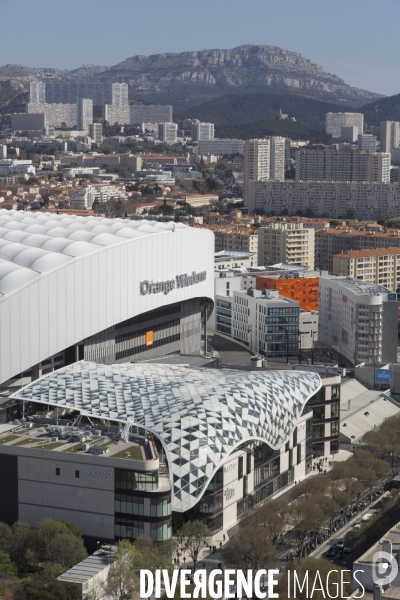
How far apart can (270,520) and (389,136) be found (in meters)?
129

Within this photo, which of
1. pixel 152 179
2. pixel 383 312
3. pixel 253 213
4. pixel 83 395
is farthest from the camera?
pixel 152 179

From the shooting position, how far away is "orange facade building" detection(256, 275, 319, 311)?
50000mm

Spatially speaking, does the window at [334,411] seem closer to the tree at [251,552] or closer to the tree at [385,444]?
the tree at [385,444]

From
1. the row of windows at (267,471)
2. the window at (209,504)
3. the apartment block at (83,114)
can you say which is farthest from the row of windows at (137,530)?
the apartment block at (83,114)

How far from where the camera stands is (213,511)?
2375cm

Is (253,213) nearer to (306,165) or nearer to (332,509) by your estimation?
(306,165)

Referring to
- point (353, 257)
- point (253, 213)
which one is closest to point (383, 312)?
point (353, 257)

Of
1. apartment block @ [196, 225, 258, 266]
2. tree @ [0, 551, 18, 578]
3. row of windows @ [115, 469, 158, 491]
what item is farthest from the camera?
apartment block @ [196, 225, 258, 266]

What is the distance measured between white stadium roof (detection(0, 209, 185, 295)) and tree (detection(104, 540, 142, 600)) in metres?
8.89

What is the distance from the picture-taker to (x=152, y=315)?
34.1 meters

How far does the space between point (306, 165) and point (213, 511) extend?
93170mm

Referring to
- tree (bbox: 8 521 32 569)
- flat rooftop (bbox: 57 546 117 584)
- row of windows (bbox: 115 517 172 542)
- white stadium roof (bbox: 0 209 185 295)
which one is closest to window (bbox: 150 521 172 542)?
row of windows (bbox: 115 517 172 542)

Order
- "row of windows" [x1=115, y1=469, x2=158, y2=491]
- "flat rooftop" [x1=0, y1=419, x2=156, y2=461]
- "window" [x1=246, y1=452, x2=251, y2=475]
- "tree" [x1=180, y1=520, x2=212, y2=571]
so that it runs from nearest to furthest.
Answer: "tree" [x1=180, y1=520, x2=212, y2=571], "row of windows" [x1=115, y1=469, x2=158, y2=491], "flat rooftop" [x1=0, y1=419, x2=156, y2=461], "window" [x1=246, y1=452, x2=251, y2=475]

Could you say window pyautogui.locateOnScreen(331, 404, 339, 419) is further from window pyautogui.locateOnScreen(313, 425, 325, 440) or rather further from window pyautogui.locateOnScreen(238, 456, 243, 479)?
window pyautogui.locateOnScreen(238, 456, 243, 479)
